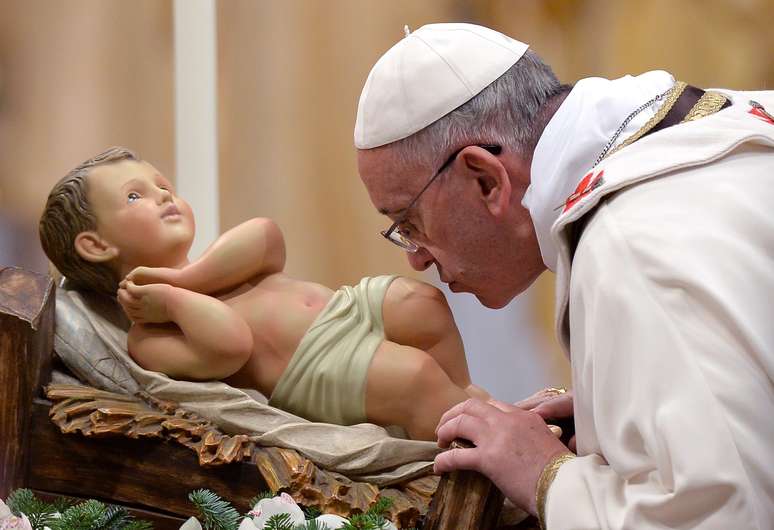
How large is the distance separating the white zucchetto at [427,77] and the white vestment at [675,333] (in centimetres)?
55

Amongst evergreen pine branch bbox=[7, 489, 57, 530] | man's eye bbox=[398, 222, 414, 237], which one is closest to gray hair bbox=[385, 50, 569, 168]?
man's eye bbox=[398, 222, 414, 237]

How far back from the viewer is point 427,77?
2545 millimetres

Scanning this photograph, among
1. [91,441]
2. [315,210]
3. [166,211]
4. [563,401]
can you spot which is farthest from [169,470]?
[315,210]

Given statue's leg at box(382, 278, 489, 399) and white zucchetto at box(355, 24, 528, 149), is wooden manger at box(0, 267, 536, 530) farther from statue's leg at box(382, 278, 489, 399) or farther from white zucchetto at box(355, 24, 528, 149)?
white zucchetto at box(355, 24, 528, 149)

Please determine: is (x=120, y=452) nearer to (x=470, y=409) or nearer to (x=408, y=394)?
(x=408, y=394)

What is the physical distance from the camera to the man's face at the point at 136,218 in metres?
2.91

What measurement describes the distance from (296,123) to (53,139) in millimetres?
1015

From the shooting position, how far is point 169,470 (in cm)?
260

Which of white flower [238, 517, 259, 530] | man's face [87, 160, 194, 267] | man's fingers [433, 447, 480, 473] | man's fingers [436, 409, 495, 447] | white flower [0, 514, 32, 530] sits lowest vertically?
white flower [0, 514, 32, 530]

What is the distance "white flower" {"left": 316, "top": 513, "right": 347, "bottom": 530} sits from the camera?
2.19m

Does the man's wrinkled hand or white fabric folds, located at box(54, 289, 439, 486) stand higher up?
the man's wrinkled hand

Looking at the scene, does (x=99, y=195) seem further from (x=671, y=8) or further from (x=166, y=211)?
(x=671, y=8)

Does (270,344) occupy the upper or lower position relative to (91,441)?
upper

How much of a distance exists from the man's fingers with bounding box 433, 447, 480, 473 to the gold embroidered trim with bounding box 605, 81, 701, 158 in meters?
0.59
